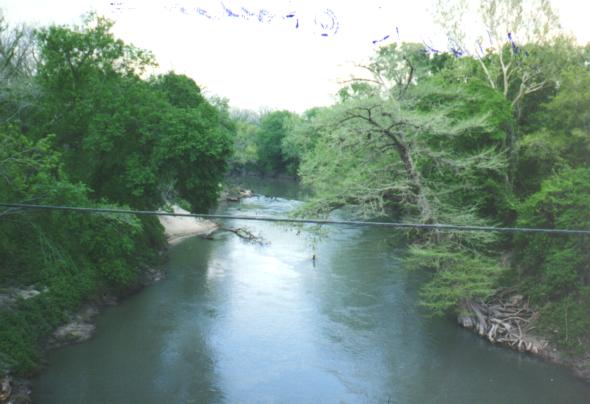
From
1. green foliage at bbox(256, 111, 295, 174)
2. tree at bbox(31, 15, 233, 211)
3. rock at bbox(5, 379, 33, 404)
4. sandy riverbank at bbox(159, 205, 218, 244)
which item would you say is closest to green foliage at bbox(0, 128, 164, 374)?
rock at bbox(5, 379, 33, 404)

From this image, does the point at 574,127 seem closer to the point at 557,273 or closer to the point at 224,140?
the point at 557,273

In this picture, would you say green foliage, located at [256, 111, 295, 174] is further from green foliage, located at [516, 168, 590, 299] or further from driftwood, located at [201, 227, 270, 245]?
green foliage, located at [516, 168, 590, 299]

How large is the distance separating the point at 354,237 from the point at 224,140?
1260 cm

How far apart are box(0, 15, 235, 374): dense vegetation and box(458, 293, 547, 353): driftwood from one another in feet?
38.9

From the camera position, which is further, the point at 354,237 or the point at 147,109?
the point at 354,237

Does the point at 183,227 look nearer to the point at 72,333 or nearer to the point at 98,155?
the point at 98,155

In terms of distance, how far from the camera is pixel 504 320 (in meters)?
18.0

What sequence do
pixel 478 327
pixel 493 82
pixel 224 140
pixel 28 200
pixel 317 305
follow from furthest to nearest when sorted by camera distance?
1. pixel 493 82
2. pixel 224 140
3. pixel 317 305
4. pixel 478 327
5. pixel 28 200

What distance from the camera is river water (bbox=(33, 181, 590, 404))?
13.8 m

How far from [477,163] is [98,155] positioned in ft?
52.9

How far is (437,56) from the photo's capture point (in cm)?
3709

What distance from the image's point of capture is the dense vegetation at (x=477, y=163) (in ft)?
56.1

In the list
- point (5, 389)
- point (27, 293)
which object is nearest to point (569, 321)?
point (5, 389)

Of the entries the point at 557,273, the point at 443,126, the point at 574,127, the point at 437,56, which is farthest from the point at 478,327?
the point at 437,56
